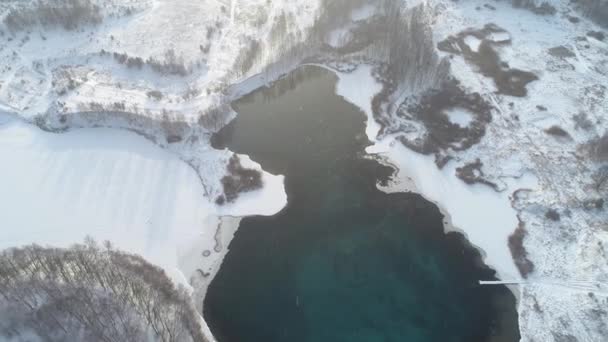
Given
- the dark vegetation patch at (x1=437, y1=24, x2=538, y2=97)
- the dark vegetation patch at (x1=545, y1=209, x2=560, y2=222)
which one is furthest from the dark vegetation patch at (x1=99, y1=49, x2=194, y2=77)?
Answer: the dark vegetation patch at (x1=545, y1=209, x2=560, y2=222)

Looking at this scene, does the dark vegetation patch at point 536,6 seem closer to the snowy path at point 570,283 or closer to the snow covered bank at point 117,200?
the snowy path at point 570,283

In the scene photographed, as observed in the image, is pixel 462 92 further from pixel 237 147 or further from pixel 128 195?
pixel 128 195

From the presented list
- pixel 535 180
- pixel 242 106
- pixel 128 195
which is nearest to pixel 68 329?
pixel 128 195

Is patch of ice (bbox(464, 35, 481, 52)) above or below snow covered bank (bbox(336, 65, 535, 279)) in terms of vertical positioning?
above

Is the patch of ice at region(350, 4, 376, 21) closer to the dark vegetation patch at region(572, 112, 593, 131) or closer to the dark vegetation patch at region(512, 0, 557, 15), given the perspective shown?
the dark vegetation patch at region(512, 0, 557, 15)

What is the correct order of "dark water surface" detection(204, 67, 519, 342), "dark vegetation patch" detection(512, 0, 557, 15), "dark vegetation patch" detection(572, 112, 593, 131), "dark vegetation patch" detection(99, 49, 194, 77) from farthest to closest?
"dark vegetation patch" detection(512, 0, 557, 15), "dark vegetation patch" detection(99, 49, 194, 77), "dark vegetation patch" detection(572, 112, 593, 131), "dark water surface" detection(204, 67, 519, 342)

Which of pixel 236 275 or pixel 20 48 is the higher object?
pixel 20 48
